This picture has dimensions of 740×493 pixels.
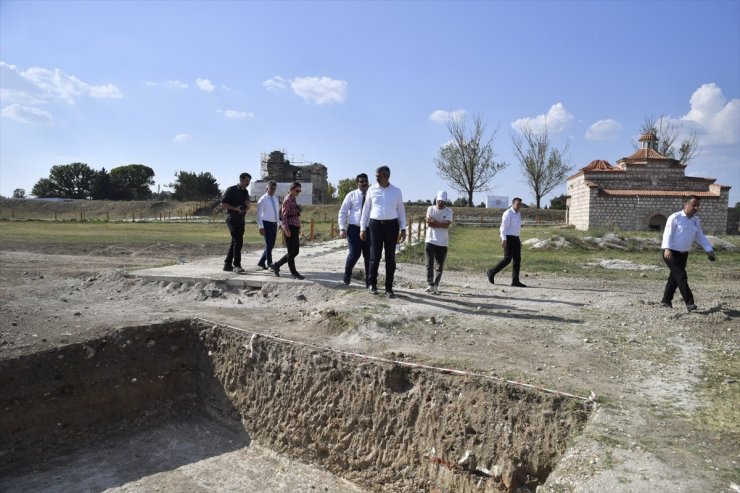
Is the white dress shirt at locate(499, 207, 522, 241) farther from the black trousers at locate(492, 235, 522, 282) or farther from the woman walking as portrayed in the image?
the woman walking

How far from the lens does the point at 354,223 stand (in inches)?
302

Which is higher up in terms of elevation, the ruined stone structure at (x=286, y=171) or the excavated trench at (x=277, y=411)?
the ruined stone structure at (x=286, y=171)

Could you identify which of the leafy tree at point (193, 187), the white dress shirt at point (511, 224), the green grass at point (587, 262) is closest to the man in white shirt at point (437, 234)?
the white dress shirt at point (511, 224)

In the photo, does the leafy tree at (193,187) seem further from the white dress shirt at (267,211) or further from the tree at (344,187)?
the white dress shirt at (267,211)

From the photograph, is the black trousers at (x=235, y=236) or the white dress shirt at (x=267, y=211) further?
the white dress shirt at (x=267, y=211)

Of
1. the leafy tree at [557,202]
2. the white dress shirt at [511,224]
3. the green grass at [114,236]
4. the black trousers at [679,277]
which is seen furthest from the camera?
the leafy tree at [557,202]

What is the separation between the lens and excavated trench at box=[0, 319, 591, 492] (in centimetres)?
412

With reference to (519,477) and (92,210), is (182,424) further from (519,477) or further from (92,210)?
(92,210)

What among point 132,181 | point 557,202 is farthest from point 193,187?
point 557,202

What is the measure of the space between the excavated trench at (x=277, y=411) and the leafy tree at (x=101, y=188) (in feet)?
250

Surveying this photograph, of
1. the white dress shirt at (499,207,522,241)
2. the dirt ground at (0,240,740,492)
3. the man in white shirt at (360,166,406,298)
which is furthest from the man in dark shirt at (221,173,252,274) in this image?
the white dress shirt at (499,207,522,241)

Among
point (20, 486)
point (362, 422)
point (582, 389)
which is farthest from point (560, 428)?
point (20, 486)

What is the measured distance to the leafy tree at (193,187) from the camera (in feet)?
240

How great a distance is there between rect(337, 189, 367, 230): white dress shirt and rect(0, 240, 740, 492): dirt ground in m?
0.98
